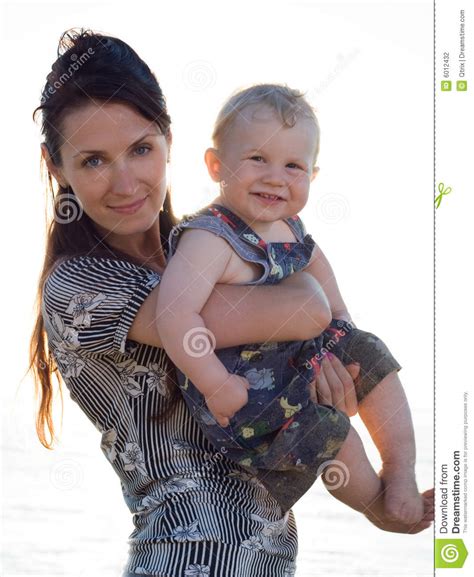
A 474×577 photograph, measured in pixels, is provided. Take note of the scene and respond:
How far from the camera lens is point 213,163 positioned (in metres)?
2.38

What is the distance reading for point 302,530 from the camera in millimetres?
6242

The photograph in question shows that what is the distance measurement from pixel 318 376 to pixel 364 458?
207mm

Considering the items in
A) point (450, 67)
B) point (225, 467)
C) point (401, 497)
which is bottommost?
point (401, 497)

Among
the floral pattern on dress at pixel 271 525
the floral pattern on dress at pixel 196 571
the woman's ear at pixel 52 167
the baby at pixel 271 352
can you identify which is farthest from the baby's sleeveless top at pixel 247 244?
the floral pattern on dress at pixel 196 571

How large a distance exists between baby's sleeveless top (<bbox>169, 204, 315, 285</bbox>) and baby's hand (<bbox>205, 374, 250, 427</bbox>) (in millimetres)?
240

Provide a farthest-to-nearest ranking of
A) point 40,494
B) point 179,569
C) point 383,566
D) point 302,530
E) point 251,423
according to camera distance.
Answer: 1. point 40,494
2. point 302,530
3. point 383,566
4. point 251,423
5. point 179,569

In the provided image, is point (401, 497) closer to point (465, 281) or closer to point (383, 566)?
point (465, 281)

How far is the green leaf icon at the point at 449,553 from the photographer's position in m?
2.63

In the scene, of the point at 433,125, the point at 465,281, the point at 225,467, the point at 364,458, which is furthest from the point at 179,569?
the point at 433,125

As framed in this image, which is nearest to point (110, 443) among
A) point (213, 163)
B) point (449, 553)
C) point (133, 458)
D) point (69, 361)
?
point (133, 458)

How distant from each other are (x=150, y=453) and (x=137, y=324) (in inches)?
10.4

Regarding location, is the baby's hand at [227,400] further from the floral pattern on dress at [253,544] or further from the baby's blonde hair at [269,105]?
the baby's blonde hair at [269,105]

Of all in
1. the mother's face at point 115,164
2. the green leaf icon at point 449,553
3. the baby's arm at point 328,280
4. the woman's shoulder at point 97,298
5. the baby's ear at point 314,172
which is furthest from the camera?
the green leaf icon at point 449,553

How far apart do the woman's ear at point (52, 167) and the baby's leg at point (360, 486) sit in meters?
0.87
